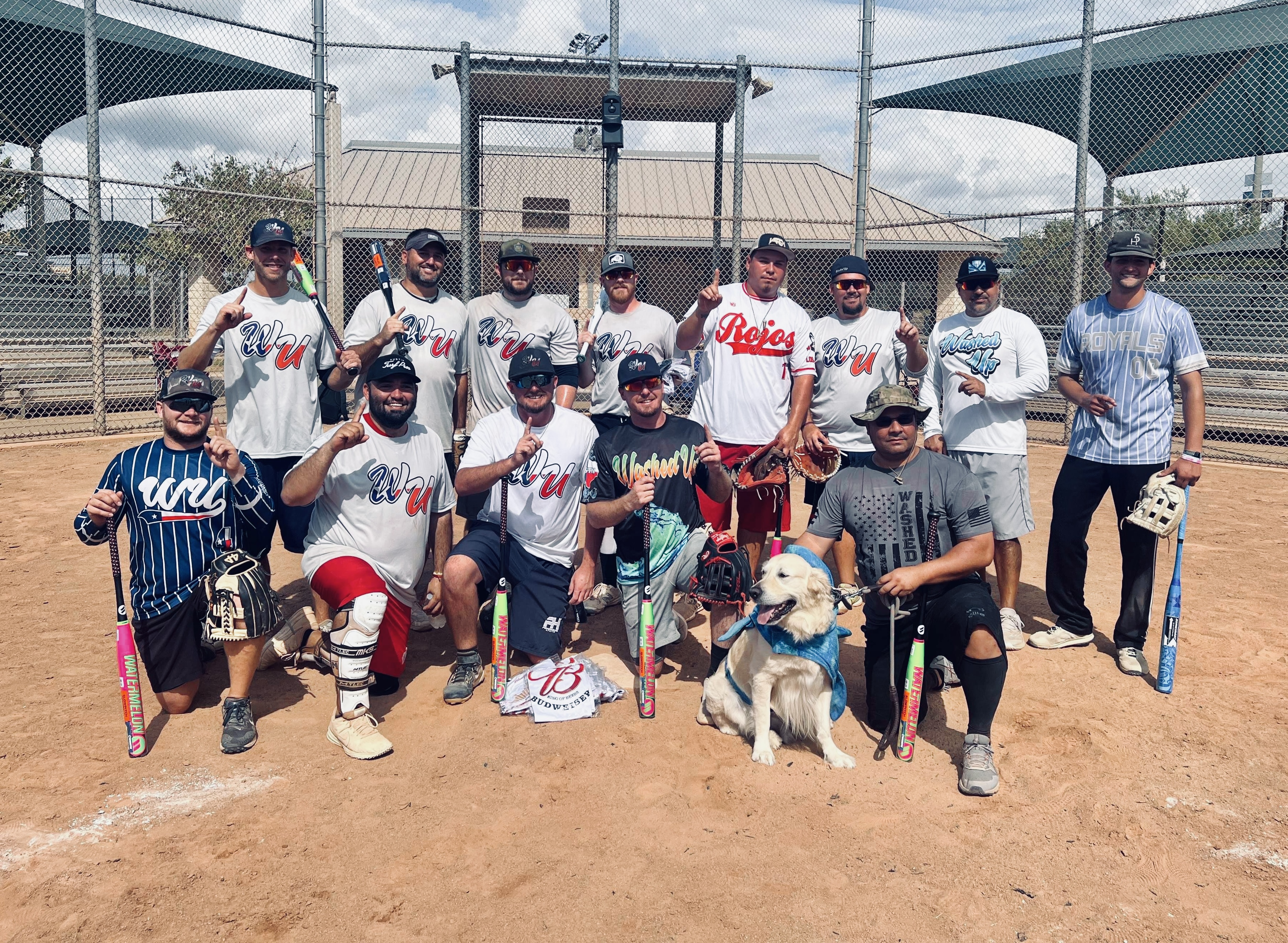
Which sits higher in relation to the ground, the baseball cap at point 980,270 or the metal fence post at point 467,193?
the metal fence post at point 467,193

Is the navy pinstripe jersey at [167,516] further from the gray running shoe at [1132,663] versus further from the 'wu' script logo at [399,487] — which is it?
the gray running shoe at [1132,663]

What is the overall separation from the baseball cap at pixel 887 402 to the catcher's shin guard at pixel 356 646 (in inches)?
89.9

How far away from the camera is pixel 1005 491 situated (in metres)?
5.13

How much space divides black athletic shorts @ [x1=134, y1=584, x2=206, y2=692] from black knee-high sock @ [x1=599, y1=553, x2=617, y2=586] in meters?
2.04

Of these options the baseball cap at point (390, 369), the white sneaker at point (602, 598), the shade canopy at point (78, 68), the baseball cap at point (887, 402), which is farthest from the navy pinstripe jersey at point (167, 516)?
the shade canopy at point (78, 68)

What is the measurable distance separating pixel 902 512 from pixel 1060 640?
1745mm

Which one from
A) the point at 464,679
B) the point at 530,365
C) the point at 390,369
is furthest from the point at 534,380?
the point at 464,679

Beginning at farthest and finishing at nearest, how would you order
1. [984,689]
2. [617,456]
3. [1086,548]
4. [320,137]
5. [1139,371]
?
[320,137], [1086,548], [1139,371], [617,456], [984,689]

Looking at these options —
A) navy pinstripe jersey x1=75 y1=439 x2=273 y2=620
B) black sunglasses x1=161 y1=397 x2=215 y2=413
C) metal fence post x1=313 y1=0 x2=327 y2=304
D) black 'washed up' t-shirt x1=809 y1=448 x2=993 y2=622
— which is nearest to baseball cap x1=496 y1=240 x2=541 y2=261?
black sunglasses x1=161 y1=397 x2=215 y2=413

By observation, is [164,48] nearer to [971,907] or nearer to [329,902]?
[329,902]

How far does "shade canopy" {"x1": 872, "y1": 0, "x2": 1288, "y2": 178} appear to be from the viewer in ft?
38.0

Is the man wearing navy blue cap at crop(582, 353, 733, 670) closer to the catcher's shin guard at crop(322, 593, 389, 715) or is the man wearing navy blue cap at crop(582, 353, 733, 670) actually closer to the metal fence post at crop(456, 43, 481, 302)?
the catcher's shin guard at crop(322, 593, 389, 715)

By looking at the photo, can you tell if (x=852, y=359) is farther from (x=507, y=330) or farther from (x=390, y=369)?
(x=390, y=369)

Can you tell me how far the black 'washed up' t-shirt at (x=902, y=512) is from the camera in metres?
3.91
